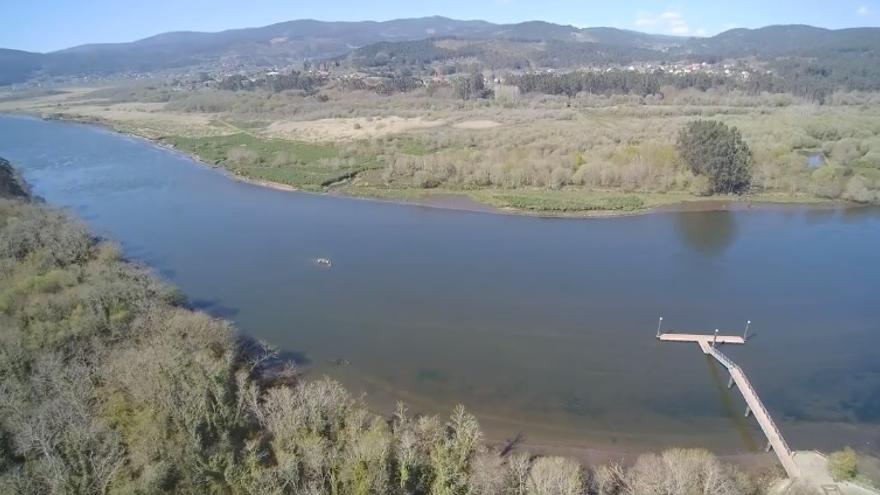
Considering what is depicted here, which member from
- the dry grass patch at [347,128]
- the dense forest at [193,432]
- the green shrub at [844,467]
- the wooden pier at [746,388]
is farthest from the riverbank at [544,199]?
the green shrub at [844,467]

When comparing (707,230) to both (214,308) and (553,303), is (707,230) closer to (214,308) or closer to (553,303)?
(553,303)

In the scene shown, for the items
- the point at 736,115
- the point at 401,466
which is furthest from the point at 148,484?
the point at 736,115

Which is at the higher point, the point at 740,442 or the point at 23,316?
the point at 23,316

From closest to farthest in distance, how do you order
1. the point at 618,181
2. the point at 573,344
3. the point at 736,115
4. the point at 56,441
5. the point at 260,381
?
the point at 56,441 < the point at 260,381 < the point at 573,344 < the point at 618,181 < the point at 736,115

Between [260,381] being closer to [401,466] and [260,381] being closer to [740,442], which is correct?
[401,466]

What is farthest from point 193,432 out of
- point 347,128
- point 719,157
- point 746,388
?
point 347,128

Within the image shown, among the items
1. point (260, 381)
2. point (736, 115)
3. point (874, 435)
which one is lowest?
point (874, 435)

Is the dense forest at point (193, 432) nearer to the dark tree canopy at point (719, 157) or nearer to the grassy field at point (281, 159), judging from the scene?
the grassy field at point (281, 159)

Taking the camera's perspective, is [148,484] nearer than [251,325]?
Yes
